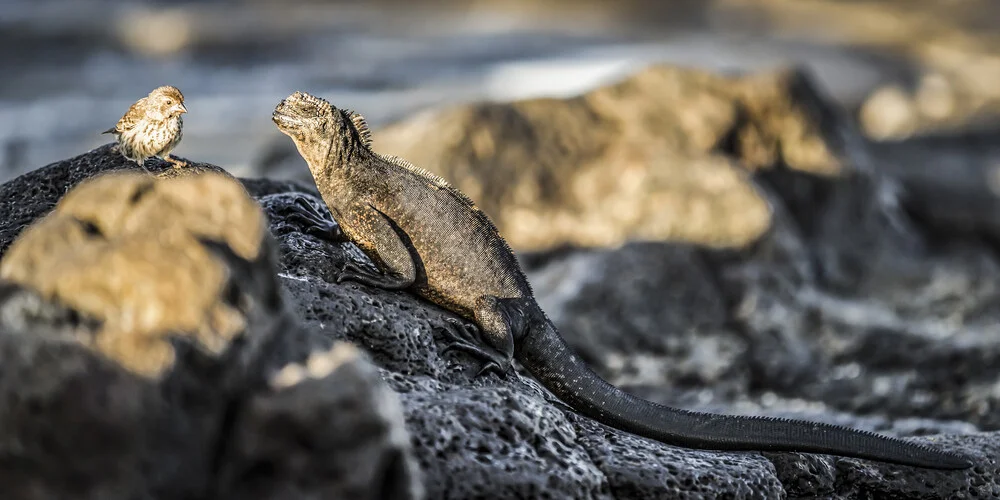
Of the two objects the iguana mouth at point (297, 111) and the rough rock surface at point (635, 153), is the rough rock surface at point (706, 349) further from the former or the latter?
Result: the iguana mouth at point (297, 111)

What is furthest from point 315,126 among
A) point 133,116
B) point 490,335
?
point 490,335

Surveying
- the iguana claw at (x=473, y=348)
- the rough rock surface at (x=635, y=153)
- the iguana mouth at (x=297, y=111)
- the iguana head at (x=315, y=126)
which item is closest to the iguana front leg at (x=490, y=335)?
the iguana claw at (x=473, y=348)

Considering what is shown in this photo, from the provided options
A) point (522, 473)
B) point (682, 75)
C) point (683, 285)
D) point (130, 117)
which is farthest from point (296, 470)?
point (682, 75)

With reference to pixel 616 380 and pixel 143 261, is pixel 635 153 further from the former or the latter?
pixel 143 261

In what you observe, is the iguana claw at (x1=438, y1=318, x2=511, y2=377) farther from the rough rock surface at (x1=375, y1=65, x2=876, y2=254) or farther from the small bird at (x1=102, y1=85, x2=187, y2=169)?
the rough rock surface at (x1=375, y1=65, x2=876, y2=254)

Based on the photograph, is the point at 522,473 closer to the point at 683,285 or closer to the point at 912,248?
the point at 683,285

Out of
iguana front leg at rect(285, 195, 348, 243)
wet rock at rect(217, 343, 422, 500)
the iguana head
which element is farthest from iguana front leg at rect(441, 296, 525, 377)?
wet rock at rect(217, 343, 422, 500)

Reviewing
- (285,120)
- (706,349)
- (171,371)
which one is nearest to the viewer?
(171,371)
